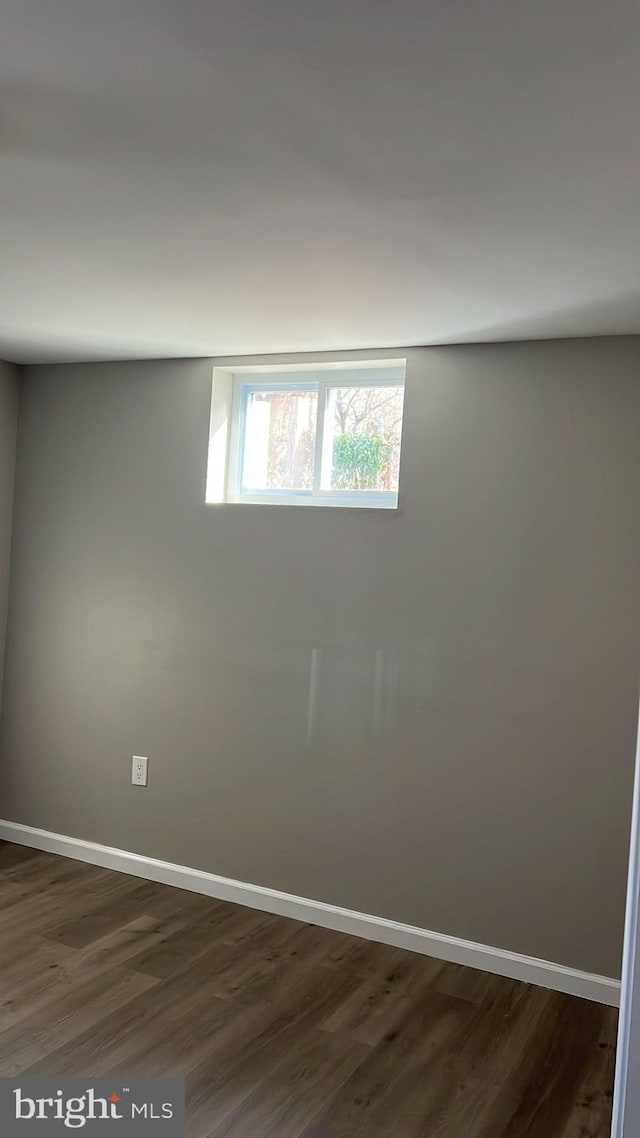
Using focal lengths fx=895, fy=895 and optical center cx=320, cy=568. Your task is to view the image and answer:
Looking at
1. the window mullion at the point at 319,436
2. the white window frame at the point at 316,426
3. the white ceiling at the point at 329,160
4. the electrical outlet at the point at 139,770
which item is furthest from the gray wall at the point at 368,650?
the white ceiling at the point at 329,160

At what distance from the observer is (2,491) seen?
13.8 feet

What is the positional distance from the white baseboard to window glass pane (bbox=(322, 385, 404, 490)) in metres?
1.64

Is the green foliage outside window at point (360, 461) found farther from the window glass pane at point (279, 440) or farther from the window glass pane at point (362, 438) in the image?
the window glass pane at point (279, 440)

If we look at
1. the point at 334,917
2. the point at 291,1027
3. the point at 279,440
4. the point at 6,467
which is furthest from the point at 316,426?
the point at 291,1027

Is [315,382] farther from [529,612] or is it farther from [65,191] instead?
[65,191]

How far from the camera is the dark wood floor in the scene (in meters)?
2.30

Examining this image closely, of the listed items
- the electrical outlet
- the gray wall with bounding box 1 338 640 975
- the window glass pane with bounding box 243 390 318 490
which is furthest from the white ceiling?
the electrical outlet

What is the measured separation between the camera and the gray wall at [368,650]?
9.79ft

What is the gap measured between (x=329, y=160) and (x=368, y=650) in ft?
6.48

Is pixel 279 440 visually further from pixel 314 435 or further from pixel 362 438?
pixel 362 438

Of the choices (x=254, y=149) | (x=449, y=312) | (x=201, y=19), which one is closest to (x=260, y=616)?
(x=449, y=312)

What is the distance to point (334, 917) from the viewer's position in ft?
11.1

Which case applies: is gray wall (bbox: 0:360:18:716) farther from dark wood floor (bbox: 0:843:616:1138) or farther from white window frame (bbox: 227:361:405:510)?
dark wood floor (bbox: 0:843:616:1138)

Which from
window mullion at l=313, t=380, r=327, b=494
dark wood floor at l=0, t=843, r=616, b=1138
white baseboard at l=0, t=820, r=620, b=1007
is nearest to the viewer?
dark wood floor at l=0, t=843, r=616, b=1138
